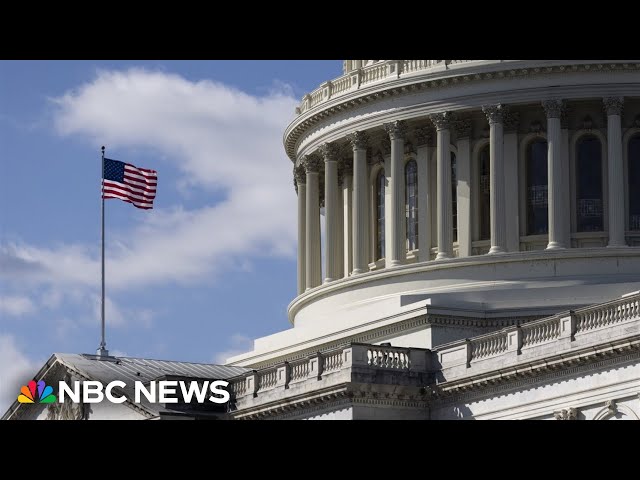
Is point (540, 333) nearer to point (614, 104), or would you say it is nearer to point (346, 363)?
point (346, 363)

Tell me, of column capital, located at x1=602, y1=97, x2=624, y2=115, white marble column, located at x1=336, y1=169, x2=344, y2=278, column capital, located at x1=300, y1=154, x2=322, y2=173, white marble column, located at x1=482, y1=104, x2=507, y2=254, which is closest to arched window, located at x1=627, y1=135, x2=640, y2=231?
column capital, located at x1=602, y1=97, x2=624, y2=115

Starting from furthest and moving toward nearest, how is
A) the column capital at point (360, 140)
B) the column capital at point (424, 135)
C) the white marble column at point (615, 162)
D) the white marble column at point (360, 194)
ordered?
the column capital at point (360, 140) → the white marble column at point (360, 194) → the column capital at point (424, 135) → the white marble column at point (615, 162)

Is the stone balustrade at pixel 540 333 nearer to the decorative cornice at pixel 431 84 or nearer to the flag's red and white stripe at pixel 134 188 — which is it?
the decorative cornice at pixel 431 84

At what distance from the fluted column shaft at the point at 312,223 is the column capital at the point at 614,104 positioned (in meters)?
17.1

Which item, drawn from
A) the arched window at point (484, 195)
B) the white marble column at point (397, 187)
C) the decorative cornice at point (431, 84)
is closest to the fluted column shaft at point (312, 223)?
the decorative cornice at point (431, 84)

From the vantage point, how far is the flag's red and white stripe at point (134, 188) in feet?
295

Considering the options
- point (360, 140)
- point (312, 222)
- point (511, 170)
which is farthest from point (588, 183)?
point (312, 222)

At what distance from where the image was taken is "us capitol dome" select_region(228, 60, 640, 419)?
70438 millimetres

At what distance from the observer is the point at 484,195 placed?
8744cm
